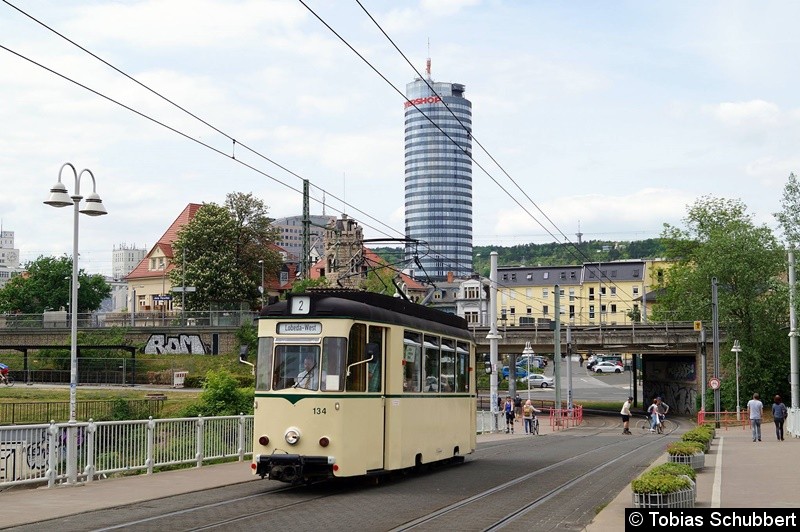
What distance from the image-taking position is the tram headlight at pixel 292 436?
56.0 ft

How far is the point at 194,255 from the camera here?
8606 cm

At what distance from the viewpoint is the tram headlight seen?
17062 mm

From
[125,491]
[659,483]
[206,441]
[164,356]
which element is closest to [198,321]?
[164,356]

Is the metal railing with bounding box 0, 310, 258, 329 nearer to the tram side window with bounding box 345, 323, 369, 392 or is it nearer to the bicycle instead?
the bicycle

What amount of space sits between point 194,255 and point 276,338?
70179 mm

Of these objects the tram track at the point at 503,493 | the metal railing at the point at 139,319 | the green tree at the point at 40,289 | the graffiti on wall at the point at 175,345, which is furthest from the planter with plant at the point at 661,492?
the green tree at the point at 40,289

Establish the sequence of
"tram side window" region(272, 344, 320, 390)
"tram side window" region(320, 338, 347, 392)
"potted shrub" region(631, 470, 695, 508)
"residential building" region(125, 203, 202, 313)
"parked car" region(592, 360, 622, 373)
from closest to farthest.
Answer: "potted shrub" region(631, 470, 695, 508)
"tram side window" region(320, 338, 347, 392)
"tram side window" region(272, 344, 320, 390)
"residential building" region(125, 203, 202, 313)
"parked car" region(592, 360, 622, 373)

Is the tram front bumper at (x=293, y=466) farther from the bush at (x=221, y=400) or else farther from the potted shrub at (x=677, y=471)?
the bush at (x=221, y=400)

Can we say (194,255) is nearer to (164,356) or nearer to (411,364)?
(164,356)

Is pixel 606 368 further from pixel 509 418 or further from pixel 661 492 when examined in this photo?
pixel 661 492

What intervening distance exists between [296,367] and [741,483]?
8.03 metres

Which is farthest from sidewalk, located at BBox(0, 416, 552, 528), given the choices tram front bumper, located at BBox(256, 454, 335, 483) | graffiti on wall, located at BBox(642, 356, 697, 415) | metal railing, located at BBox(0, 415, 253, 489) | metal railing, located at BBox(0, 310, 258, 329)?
graffiti on wall, located at BBox(642, 356, 697, 415)

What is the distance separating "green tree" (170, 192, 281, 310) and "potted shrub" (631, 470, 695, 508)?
73400 millimetres

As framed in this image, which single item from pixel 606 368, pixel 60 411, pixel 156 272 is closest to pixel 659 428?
pixel 60 411
